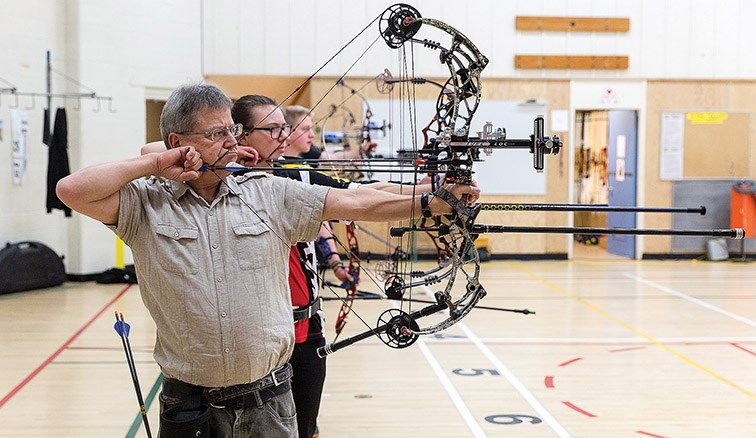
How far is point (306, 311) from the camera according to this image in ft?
10.3

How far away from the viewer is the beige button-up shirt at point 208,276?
6.76 feet

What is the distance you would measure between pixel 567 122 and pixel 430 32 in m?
2.10

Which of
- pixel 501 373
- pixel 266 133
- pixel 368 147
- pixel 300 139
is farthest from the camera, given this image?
pixel 368 147

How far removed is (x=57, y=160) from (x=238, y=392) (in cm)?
711

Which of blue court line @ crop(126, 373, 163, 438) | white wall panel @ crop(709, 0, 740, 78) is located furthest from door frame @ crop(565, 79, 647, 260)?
blue court line @ crop(126, 373, 163, 438)

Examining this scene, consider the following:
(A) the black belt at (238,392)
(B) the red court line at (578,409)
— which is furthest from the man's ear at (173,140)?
(B) the red court line at (578,409)

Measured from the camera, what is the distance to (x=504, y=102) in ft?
37.9

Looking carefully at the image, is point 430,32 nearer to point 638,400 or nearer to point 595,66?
point 595,66

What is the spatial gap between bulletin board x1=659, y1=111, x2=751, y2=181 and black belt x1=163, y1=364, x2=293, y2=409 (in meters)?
10.4

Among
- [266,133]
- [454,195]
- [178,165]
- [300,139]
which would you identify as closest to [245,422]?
[178,165]

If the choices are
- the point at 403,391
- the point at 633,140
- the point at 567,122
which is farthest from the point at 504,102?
the point at 403,391

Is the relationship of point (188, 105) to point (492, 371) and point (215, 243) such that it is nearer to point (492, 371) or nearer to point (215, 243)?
point (215, 243)

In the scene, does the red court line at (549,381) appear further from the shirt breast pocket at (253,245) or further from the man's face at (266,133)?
the shirt breast pocket at (253,245)

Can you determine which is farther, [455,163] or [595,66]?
[595,66]
